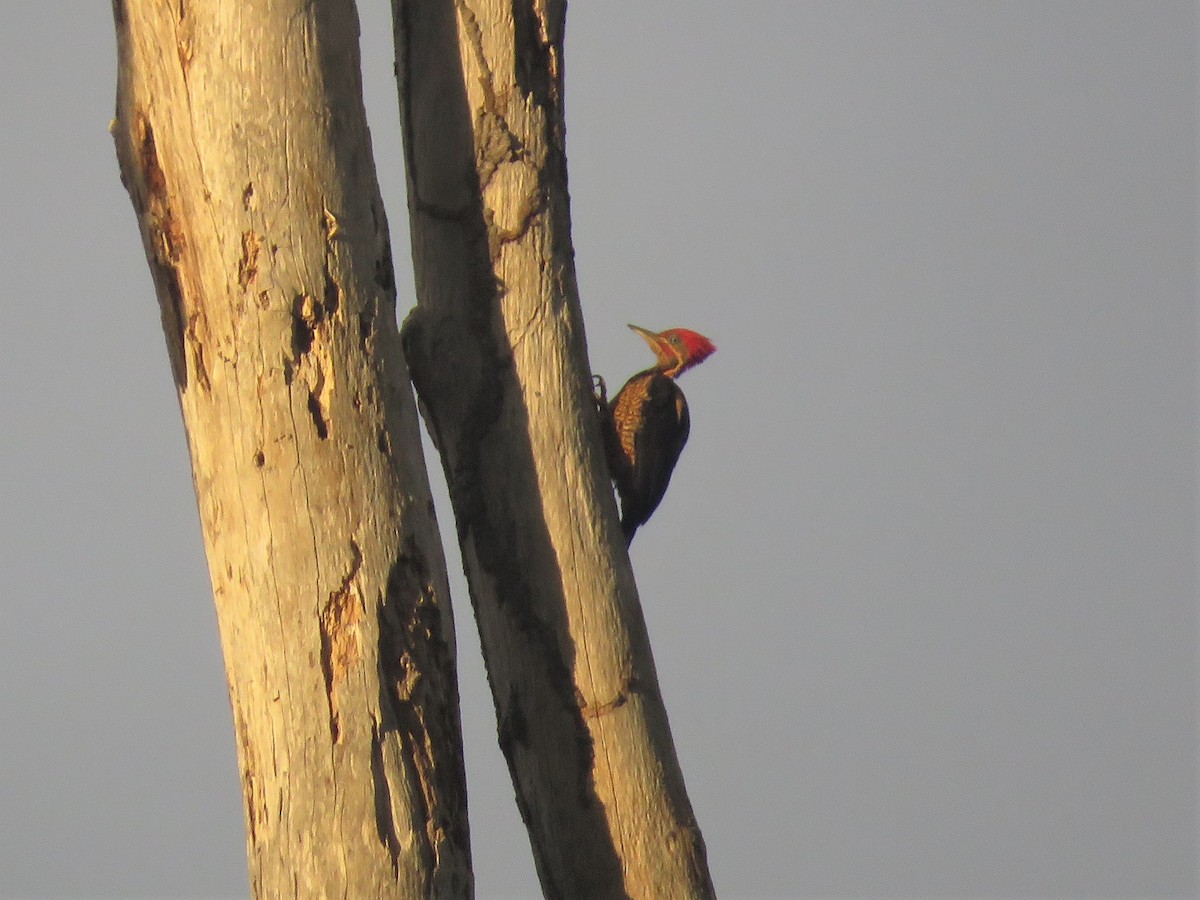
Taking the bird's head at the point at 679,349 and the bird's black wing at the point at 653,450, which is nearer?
the bird's black wing at the point at 653,450

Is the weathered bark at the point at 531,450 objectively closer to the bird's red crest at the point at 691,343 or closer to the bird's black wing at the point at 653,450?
the bird's black wing at the point at 653,450

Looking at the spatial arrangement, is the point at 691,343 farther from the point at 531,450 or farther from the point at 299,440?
the point at 299,440

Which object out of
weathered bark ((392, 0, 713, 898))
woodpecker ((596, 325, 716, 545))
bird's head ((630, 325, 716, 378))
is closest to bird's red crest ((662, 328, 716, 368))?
bird's head ((630, 325, 716, 378))

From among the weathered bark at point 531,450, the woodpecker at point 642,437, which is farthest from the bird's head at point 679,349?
the weathered bark at point 531,450

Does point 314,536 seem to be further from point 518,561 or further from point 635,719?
point 635,719

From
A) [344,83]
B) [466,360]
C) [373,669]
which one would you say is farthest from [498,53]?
[373,669]

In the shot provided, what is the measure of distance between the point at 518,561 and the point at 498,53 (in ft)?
3.98

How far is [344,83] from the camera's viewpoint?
127 inches

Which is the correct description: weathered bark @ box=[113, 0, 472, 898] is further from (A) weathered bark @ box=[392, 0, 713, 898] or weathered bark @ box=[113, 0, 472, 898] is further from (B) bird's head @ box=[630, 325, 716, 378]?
(B) bird's head @ box=[630, 325, 716, 378]

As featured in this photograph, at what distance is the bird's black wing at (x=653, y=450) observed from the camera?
17.7ft

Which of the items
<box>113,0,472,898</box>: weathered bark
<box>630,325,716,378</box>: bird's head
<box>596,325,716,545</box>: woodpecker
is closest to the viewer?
<box>113,0,472,898</box>: weathered bark

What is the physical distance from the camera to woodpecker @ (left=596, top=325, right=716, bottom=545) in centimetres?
539

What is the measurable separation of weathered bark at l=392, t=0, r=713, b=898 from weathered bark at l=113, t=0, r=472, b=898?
44 cm

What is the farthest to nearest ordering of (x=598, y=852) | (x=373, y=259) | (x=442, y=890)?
(x=598, y=852) < (x=373, y=259) < (x=442, y=890)
